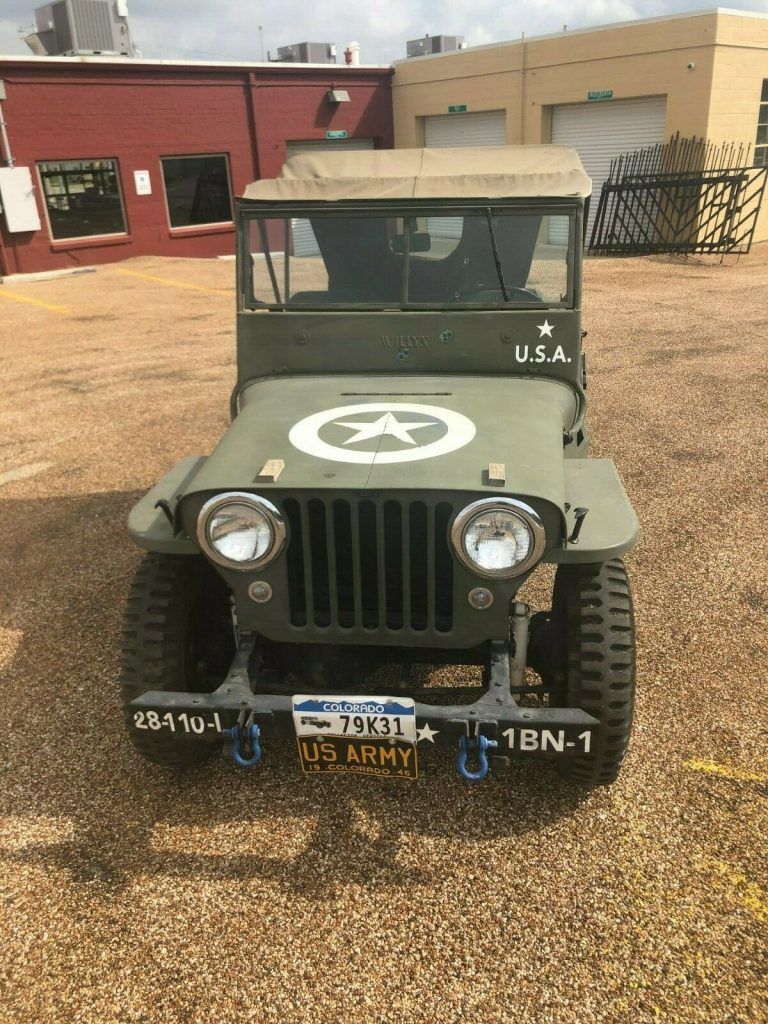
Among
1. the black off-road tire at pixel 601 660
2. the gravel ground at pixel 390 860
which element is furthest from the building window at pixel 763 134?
the black off-road tire at pixel 601 660

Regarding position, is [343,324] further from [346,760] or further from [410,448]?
[346,760]

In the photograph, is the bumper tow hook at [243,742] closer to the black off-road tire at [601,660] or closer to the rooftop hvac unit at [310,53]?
the black off-road tire at [601,660]

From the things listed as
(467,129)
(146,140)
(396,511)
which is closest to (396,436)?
(396,511)

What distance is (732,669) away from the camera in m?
3.58

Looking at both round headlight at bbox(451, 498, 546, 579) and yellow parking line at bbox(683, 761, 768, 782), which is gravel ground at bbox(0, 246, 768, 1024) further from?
round headlight at bbox(451, 498, 546, 579)

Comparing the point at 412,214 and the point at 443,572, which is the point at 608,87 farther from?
the point at 443,572

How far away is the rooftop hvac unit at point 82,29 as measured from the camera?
17.5 metres

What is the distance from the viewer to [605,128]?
17.4 metres

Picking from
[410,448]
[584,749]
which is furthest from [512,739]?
[410,448]

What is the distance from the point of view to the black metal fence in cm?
1541

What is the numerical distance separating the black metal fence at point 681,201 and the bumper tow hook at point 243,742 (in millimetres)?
15348

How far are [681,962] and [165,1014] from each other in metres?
1.43

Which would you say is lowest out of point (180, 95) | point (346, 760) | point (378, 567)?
point (346, 760)

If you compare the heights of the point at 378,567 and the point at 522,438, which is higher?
the point at 522,438
